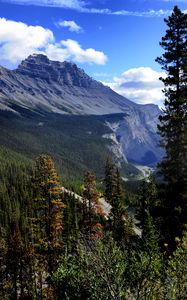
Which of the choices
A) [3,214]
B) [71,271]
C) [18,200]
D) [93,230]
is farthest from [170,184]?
[18,200]

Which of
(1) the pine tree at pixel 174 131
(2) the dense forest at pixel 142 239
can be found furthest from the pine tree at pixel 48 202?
(1) the pine tree at pixel 174 131

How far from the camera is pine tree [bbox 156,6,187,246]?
3381 centimetres

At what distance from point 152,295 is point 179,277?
Result: 1969 millimetres

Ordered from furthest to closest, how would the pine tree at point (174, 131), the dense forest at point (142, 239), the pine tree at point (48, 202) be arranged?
1. the pine tree at point (48, 202)
2. the pine tree at point (174, 131)
3. the dense forest at point (142, 239)

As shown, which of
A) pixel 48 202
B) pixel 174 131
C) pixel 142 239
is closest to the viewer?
pixel 174 131

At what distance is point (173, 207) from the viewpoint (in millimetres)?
33688

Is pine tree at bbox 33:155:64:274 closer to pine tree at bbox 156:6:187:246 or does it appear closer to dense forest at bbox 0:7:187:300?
dense forest at bbox 0:7:187:300

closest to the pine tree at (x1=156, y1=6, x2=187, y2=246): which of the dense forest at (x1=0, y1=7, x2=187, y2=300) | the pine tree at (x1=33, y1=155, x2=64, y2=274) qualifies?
the dense forest at (x1=0, y1=7, x2=187, y2=300)

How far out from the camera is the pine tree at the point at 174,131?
33.8m

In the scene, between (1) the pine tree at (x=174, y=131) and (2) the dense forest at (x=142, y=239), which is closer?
(2) the dense forest at (x=142, y=239)

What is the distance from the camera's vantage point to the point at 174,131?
3506cm

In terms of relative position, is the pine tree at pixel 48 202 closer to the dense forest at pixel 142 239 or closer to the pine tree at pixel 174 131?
the dense forest at pixel 142 239

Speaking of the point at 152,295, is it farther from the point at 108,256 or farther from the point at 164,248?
the point at 164,248

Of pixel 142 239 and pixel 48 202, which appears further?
pixel 48 202
